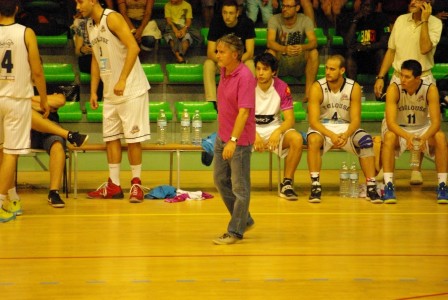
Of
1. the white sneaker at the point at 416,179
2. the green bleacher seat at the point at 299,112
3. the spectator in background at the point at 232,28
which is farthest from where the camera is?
the green bleacher seat at the point at 299,112

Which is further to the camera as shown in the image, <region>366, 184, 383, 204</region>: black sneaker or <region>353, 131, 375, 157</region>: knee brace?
<region>353, 131, 375, 157</region>: knee brace

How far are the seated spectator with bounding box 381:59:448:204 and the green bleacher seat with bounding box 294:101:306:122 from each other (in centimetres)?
264

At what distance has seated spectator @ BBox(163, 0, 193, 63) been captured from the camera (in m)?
13.4

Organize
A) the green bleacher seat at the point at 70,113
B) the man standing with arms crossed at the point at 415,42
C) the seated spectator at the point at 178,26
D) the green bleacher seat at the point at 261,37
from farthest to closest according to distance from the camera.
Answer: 1. the green bleacher seat at the point at 261,37
2. the seated spectator at the point at 178,26
3. the green bleacher seat at the point at 70,113
4. the man standing with arms crossed at the point at 415,42

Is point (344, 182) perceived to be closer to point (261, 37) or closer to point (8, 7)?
point (8, 7)

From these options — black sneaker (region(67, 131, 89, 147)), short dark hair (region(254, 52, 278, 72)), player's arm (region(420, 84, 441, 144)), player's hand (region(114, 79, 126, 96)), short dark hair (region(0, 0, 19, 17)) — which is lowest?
black sneaker (region(67, 131, 89, 147))

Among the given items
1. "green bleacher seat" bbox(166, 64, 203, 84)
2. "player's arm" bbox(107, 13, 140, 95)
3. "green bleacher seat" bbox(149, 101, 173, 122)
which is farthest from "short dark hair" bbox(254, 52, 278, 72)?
"green bleacher seat" bbox(166, 64, 203, 84)

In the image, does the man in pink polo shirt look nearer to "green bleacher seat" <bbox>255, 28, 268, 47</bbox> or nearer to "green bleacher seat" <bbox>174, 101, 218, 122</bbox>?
"green bleacher seat" <bbox>174, 101, 218, 122</bbox>

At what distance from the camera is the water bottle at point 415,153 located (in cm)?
978

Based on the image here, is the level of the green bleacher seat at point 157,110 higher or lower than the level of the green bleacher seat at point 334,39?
lower

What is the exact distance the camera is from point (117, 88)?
945 cm

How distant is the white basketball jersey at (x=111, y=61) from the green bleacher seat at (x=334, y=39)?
16.1 ft

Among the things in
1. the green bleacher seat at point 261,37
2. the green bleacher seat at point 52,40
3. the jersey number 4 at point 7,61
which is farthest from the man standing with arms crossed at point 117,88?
the green bleacher seat at point 261,37

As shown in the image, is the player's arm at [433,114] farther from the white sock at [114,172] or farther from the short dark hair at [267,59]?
the white sock at [114,172]
